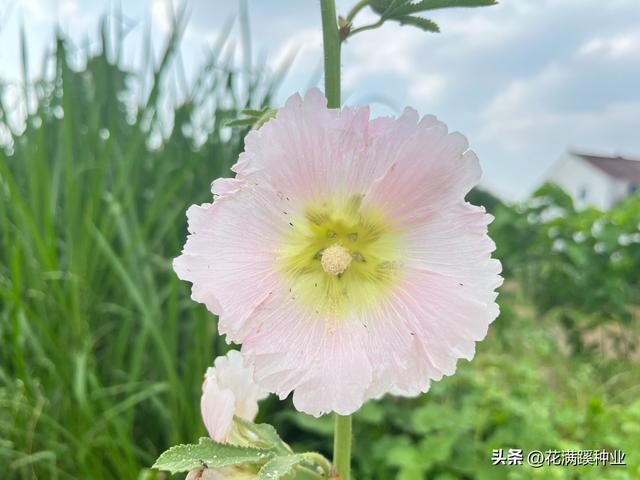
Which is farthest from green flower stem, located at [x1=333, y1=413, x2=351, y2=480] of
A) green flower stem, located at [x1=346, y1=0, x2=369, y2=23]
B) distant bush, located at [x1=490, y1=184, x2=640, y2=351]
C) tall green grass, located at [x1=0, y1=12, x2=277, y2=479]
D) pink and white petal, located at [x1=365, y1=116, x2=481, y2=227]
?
distant bush, located at [x1=490, y1=184, x2=640, y2=351]

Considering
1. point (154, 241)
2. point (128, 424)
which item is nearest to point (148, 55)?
point (154, 241)

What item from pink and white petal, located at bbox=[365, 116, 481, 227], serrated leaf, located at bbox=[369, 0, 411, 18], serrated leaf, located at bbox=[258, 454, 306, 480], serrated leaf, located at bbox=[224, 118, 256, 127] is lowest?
serrated leaf, located at bbox=[258, 454, 306, 480]

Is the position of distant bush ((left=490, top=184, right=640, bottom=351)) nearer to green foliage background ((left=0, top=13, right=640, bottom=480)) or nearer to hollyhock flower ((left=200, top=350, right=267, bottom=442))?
green foliage background ((left=0, top=13, right=640, bottom=480))

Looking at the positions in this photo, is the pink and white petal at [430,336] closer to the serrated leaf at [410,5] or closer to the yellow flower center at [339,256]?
the yellow flower center at [339,256]

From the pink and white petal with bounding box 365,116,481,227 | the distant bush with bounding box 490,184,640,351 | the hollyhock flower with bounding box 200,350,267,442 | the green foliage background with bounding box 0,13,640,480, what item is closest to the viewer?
the pink and white petal with bounding box 365,116,481,227

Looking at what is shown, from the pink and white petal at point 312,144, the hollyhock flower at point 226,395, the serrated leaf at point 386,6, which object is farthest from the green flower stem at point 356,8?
the hollyhock flower at point 226,395

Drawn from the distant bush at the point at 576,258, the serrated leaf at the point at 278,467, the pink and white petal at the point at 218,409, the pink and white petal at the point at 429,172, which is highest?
the distant bush at the point at 576,258

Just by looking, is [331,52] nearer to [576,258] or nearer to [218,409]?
[218,409]

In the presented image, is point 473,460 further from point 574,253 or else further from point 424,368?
point 574,253
